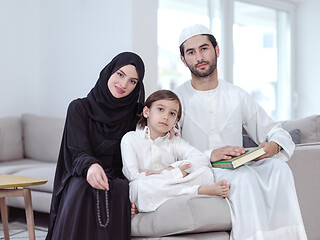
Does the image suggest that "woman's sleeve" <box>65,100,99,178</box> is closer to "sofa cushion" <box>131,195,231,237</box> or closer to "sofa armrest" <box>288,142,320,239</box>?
"sofa cushion" <box>131,195,231,237</box>

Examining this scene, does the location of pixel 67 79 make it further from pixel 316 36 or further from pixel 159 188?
pixel 316 36

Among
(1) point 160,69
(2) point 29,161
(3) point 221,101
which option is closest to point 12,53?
(2) point 29,161

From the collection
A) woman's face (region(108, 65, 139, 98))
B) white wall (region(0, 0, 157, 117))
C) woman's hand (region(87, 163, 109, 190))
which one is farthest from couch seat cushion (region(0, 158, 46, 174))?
woman's hand (region(87, 163, 109, 190))

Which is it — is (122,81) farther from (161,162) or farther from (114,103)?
(161,162)

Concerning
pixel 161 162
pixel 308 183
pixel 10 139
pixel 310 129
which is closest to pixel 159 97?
pixel 161 162

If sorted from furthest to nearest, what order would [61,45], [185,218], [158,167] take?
[61,45] → [158,167] → [185,218]

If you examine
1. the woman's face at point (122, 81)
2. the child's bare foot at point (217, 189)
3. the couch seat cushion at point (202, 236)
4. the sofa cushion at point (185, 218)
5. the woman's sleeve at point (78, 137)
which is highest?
the woman's face at point (122, 81)

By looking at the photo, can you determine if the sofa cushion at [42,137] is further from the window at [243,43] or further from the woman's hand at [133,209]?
the woman's hand at [133,209]

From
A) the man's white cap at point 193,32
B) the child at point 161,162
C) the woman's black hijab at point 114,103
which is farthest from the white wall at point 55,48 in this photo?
the child at point 161,162

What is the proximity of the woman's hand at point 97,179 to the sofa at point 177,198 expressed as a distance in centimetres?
23

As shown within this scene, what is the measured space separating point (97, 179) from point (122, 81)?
0.60 meters

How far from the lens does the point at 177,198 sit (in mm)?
2438

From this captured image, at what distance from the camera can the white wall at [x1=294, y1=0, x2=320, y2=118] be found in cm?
648

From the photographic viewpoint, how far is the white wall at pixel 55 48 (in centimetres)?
416
